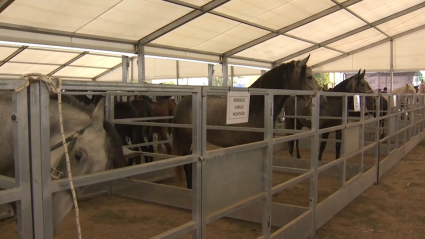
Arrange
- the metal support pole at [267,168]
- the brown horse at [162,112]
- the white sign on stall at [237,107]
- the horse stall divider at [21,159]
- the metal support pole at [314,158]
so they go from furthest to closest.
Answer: the brown horse at [162,112] < the metal support pole at [314,158] < the metal support pole at [267,168] < the white sign on stall at [237,107] < the horse stall divider at [21,159]

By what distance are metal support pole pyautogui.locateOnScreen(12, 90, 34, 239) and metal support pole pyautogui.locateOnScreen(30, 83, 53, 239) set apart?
18mm

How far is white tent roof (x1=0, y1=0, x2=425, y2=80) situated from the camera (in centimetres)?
834

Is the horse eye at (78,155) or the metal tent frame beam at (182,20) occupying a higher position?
the metal tent frame beam at (182,20)

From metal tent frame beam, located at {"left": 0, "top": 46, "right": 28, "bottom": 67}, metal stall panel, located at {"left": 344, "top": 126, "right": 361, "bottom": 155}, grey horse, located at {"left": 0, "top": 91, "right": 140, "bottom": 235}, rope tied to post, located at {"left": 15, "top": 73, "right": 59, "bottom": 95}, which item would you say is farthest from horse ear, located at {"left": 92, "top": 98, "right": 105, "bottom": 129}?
metal tent frame beam, located at {"left": 0, "top": 46, "right": 28, "bottom": 67}

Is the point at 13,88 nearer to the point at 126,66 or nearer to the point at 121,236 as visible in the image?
the point at 121,236

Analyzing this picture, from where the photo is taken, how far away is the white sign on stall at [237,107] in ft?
7.87

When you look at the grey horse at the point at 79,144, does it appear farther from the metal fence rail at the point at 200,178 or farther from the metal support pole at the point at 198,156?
the metal support pole at the point at 198,156

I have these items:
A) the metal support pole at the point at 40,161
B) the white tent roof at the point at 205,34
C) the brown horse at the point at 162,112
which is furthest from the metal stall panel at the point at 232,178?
the white tent roof at the point at 205,34

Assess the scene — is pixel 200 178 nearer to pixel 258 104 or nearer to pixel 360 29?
pixel 258 104

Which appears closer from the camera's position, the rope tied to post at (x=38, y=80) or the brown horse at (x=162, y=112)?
the rope tied to post at (x=38, y=80)

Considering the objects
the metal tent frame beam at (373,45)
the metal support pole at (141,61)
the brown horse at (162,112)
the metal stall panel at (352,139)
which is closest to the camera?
the metal stall panel at (352,139)

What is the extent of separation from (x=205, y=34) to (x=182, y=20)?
1.67 m

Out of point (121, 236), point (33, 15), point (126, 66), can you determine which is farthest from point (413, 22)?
point (121, 236)

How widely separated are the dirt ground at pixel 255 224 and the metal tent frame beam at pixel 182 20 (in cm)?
558
